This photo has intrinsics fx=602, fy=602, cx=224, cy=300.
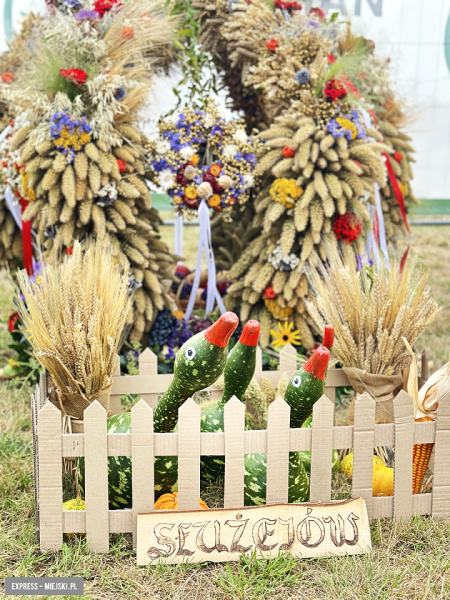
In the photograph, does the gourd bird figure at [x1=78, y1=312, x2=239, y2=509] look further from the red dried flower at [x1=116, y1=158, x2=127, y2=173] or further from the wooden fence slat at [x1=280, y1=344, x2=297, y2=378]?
the red dried flower at [x1=116, y1=158, x2=127, y2=173]

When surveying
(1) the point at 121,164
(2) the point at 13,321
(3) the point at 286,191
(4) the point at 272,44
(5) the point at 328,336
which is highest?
(4) the point at 272,44

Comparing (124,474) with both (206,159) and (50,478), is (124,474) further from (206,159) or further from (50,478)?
(206,159)

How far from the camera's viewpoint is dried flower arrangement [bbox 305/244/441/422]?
2143mm

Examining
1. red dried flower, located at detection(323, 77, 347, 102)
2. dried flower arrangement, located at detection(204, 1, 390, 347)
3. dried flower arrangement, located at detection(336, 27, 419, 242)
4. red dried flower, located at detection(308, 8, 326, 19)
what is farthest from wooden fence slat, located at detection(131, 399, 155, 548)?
red dried flower, located at detection(308, 8, 326, 19)

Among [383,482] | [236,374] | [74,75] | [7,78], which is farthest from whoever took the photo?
[7,78]

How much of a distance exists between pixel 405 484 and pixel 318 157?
168 cm

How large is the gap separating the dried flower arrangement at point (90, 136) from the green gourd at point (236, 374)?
3.78 feet

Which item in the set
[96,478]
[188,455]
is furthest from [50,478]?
[188,455]

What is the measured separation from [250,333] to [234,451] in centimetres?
35

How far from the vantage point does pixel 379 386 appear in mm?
2170

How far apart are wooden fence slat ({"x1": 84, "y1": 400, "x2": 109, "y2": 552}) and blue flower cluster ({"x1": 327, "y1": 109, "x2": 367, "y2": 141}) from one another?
190 cm

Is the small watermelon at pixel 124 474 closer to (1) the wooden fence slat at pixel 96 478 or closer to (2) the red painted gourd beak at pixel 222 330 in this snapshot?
(1) the wooden fence slat at pixel 96 478

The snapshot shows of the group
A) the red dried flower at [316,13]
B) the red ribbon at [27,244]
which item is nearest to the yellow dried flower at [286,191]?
the red dried flower at [316,13]

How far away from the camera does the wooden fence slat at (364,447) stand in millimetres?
1806
